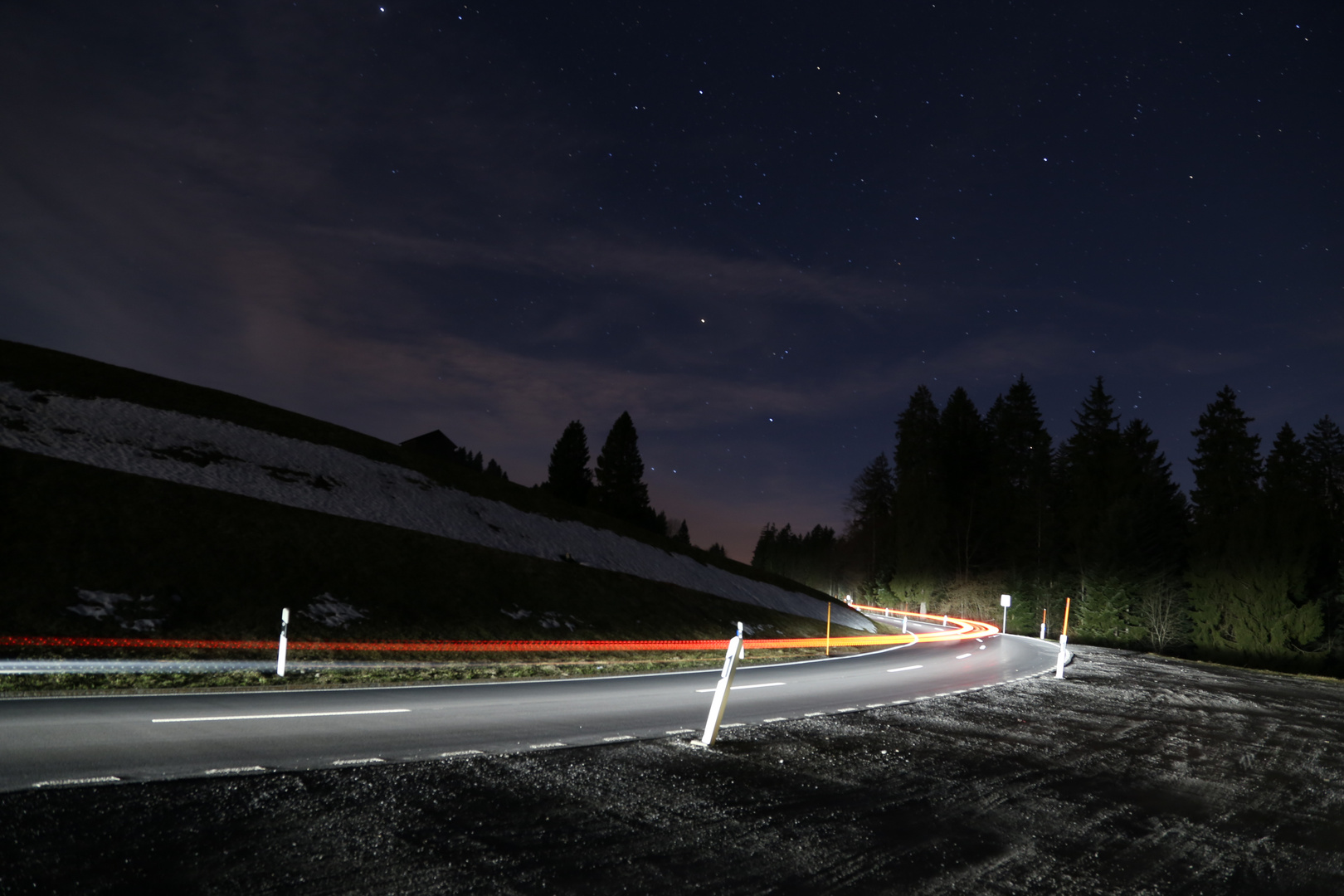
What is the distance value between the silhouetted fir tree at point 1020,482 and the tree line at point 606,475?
31.3 meters

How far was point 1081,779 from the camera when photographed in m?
7.10

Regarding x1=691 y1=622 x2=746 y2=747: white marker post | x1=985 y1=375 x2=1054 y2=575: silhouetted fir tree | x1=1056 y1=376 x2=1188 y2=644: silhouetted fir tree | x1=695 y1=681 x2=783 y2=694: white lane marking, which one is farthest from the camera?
x1=985 y1=375 x2=1054 y2=575: silhouetted fir tree

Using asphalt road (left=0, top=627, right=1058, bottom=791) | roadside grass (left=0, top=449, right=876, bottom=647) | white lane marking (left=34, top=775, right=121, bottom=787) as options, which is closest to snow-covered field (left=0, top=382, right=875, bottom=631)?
roadside grass (left=0, top=449, right=876, bottom=647)

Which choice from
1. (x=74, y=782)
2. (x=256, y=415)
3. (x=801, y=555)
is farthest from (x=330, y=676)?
(x=801, y=555)

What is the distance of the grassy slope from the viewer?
109 feet

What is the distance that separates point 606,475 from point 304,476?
4529 centimetres

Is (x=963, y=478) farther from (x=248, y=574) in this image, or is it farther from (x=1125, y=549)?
(x=248, y=574)

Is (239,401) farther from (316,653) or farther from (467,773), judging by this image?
(467,773)

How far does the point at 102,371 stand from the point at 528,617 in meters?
27.5

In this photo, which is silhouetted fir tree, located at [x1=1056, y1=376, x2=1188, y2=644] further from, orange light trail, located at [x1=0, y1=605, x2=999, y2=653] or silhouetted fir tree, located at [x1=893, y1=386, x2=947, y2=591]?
orange light trail, located at [x1=0, y1=605, x2=999, y2=653]

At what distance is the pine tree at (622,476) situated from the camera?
248 feet

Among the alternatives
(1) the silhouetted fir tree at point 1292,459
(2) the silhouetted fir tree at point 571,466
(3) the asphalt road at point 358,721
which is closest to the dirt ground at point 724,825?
(3) the asphalt road at point 358,721

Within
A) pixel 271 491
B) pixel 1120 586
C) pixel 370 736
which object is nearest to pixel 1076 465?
pixel 1120 586

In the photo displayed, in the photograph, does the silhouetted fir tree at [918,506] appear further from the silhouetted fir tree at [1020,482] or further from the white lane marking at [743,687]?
the white lane marking at [743,687]
